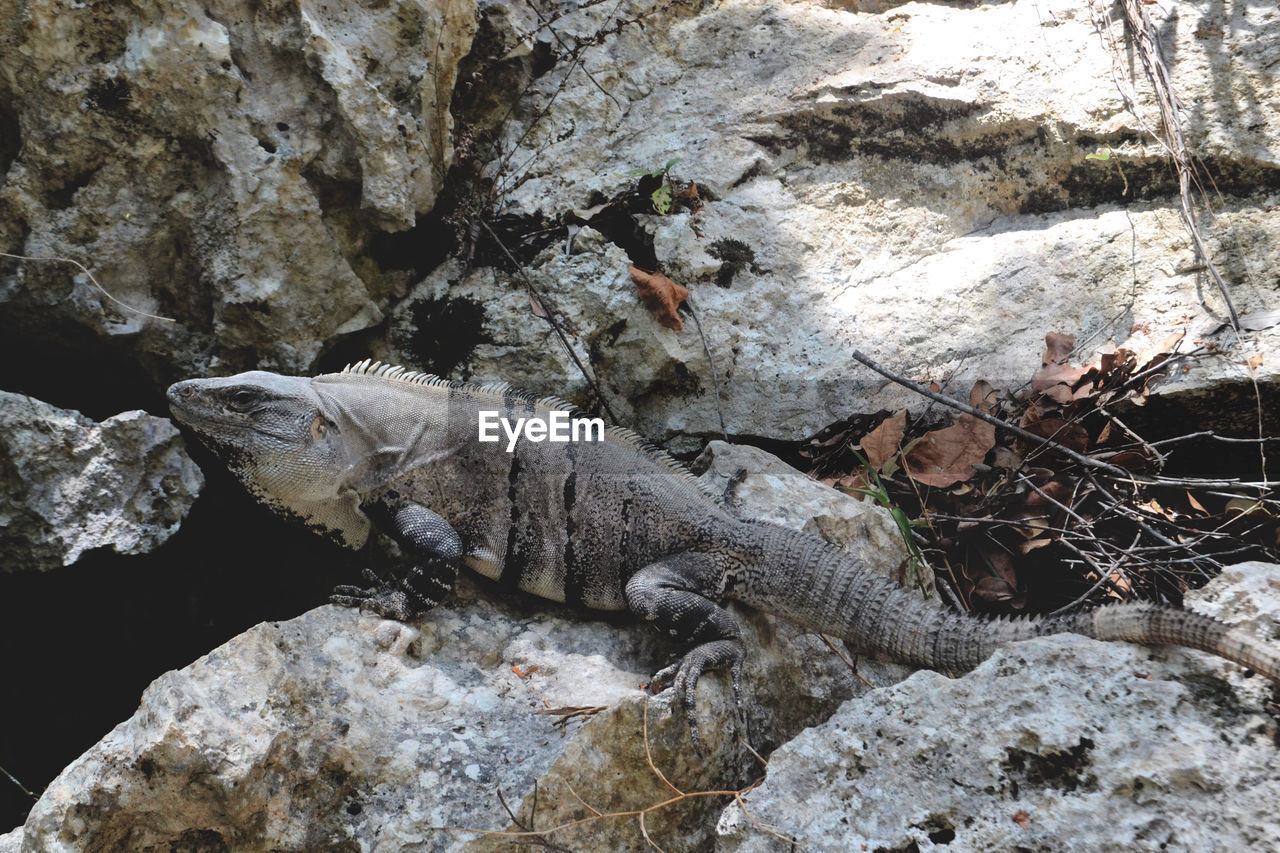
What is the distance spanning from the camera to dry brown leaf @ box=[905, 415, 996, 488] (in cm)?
361

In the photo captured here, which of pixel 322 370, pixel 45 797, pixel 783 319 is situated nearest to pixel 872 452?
pixel 783 319

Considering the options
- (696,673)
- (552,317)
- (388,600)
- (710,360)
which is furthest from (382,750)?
(710,360)

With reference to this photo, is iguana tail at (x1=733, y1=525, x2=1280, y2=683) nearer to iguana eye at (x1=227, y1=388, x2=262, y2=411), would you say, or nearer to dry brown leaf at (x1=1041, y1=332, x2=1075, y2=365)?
dry brown leaf at (x1=1041, y1=332, x2=1075, y2=365)

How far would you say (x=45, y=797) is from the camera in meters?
2.27

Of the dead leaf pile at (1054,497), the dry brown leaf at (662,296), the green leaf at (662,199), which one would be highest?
the green leaf at (662,199)

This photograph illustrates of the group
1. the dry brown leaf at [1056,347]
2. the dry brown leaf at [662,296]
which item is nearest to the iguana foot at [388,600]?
the dry brown leaf at [662,296]

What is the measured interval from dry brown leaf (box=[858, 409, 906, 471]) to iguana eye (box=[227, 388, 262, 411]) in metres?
2.31

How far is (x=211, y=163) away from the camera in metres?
3.53

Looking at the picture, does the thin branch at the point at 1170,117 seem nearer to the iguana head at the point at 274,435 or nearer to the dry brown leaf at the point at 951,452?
the dry brown leaf at the point at 951,452

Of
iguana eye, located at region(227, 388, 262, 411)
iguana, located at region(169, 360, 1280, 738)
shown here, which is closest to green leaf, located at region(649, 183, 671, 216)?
iguana, located at region(169, 360, 1280, 738)

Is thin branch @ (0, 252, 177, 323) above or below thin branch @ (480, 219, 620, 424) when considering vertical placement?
above

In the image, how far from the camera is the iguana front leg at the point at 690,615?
106 inches

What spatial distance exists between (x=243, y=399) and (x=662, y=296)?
1.72 m

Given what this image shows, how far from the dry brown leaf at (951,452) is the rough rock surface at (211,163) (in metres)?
2.32
